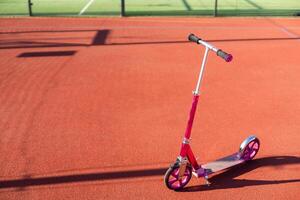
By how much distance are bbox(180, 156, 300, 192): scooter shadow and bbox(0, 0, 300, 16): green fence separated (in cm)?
1089

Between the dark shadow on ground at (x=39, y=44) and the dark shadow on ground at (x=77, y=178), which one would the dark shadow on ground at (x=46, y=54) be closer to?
the dark shadow on ground at (x=39, y=44)

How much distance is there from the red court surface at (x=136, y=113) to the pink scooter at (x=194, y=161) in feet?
0.45

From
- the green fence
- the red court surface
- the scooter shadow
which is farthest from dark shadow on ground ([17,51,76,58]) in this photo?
the scooter shadow

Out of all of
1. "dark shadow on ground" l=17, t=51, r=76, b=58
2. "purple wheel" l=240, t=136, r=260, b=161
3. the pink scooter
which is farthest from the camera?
"dark shadow on ground" l=17, t=51, r=76, b=58

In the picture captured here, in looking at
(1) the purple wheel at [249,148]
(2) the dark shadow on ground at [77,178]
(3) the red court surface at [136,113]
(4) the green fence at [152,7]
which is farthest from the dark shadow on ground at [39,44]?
(1) the purple wheel at [249,148]

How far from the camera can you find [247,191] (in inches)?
195

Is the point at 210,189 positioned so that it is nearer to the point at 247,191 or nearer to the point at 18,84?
the point at 247,191

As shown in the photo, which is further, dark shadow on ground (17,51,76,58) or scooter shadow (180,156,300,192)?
dark shadow on ground (17,51,76,58)

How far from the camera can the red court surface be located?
5105 millimetres

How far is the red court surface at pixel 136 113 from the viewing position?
201 inches

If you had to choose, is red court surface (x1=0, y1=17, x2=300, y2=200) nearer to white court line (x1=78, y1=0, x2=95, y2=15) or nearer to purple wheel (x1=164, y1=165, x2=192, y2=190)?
purple wheel (x1=164, y1=165, x2=192, y2=190)

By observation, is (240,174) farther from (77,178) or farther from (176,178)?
(77,178)

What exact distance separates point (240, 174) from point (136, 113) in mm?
2327

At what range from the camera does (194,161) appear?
4996 mm
